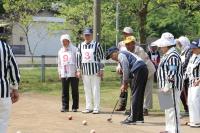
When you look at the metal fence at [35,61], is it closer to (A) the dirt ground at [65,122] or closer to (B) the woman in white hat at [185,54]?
(A) the dirt ground at [65,122]

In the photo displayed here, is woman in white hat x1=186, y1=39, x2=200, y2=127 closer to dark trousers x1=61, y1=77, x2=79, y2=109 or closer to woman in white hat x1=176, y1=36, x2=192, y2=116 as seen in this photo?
woman in white hat x1=176, y1=36, x2=192, y2=116

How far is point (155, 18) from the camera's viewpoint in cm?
3506

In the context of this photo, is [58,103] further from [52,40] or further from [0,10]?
[52,40]

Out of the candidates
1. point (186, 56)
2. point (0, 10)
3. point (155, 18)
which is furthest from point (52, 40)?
point (186, 56)

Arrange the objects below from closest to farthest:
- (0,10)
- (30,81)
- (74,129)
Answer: (74,129) → (30,81) → (0,10)

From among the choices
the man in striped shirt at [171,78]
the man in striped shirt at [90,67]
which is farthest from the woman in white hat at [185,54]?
the man in striped shirt at [171,78]

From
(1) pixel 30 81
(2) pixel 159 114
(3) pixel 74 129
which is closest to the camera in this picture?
(3) pixel 74 129

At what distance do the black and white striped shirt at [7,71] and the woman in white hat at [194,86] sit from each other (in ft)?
15.6

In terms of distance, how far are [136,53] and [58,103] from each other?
4343 mm

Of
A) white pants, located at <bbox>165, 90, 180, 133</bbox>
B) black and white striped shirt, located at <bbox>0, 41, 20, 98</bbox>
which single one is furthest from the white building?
black and white striped shirt, located at <bbox>0, 41, 20, 98</bbox>

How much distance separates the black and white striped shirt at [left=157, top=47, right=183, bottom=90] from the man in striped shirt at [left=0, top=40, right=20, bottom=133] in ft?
9.69

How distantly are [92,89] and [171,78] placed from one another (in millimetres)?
4403

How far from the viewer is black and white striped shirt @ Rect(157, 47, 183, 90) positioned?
934cm

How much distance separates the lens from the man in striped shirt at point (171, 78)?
30.7ft
